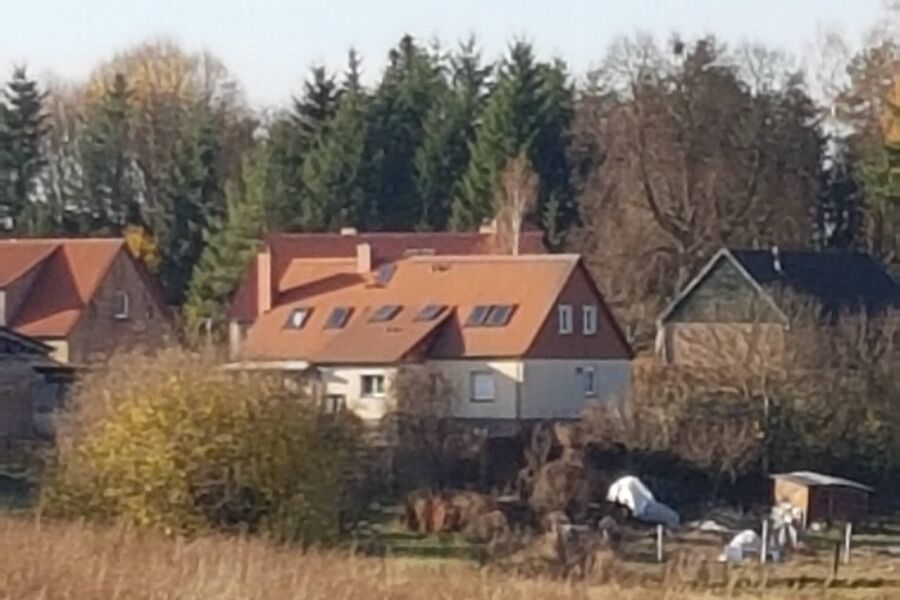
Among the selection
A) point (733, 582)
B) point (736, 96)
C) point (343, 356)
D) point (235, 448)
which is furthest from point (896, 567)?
point (736, 96)

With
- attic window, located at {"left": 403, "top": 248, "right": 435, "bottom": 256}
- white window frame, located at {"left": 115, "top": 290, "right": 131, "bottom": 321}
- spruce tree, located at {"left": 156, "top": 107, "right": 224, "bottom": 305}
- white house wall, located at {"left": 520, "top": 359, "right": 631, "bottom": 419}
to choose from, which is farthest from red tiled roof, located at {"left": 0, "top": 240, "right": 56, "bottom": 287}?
white house wall, located at {"left": 520, "top": 359, "right": 631, "bottom": 419}

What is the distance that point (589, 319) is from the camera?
5862cm

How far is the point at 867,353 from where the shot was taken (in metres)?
52.8

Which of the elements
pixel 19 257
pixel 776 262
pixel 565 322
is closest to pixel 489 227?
pixel 776 262

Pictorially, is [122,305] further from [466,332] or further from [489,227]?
[489,227]

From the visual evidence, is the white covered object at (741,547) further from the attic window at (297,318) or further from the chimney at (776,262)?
the attic window at (297,318)

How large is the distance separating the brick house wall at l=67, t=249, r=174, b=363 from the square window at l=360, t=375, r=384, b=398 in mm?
6812

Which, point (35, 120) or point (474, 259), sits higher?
point (35, 120)

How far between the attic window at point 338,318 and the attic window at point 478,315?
10.4 ft

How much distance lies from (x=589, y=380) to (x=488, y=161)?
54.3 ft

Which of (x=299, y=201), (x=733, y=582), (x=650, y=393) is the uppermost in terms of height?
(x=299, y=201)

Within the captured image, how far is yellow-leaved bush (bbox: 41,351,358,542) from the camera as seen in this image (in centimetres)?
3064

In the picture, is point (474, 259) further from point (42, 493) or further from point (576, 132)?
point (42, 493)

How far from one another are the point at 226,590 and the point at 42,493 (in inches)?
610
